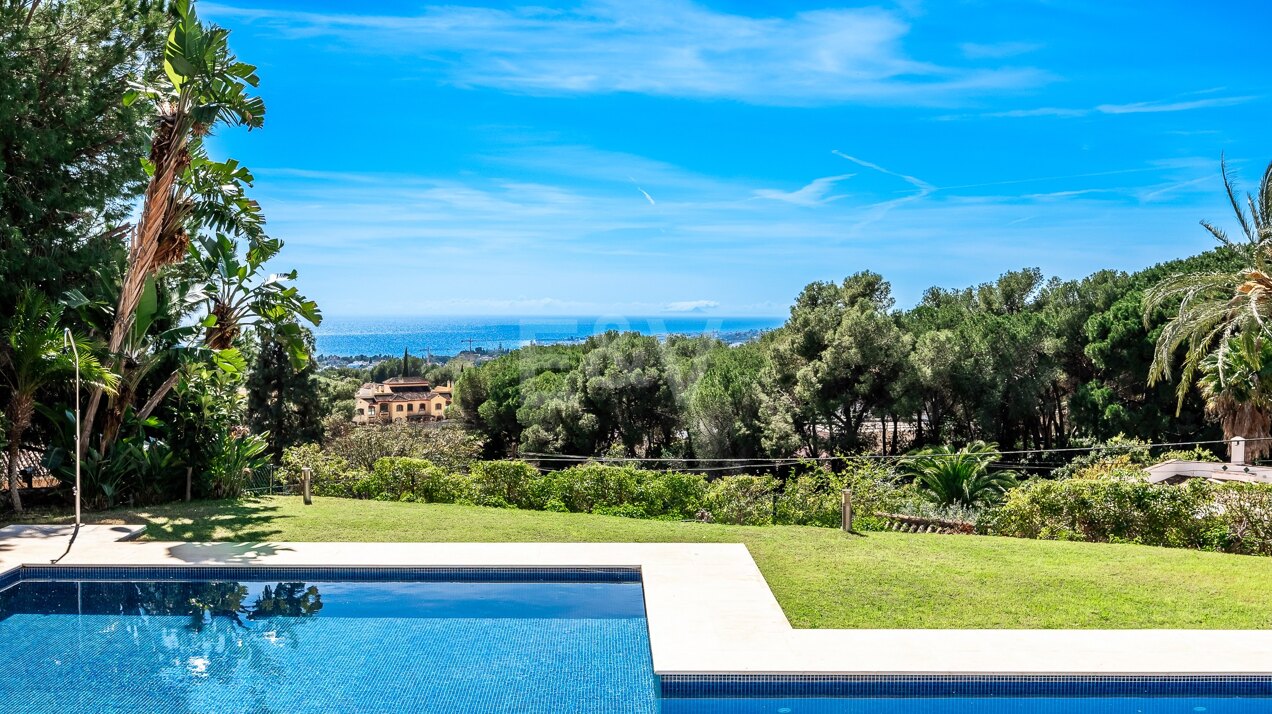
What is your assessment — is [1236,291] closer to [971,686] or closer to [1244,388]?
[1244,388]

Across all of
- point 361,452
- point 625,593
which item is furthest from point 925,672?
point 361,452

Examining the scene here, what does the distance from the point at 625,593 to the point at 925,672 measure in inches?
113

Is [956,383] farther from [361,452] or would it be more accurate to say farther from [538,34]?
[361,452]

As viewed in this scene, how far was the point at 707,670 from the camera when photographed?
210 inches

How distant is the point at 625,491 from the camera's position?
11328 mm

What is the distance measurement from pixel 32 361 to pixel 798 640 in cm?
853

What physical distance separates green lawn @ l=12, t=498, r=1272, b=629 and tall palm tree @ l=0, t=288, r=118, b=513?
1.34 m

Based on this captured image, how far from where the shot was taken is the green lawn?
21.8 feet

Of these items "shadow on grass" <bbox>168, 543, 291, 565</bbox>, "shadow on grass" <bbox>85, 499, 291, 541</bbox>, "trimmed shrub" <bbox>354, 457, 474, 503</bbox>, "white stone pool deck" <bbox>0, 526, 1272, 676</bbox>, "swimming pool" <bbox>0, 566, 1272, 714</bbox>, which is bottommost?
"swimming pool" <bbox>0, 566, 1272, 714</bbox>

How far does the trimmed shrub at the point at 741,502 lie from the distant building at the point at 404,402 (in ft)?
112

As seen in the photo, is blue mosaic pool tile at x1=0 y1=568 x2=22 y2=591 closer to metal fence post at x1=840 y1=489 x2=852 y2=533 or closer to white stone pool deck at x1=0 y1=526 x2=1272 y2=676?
white stone pool deck at x1=0 y1=526 x2=1272 y2=676

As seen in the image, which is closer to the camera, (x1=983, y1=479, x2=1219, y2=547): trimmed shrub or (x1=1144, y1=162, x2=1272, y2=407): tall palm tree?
(x1=983, y1=479, x2=1219, y2=547): trimmed shrub

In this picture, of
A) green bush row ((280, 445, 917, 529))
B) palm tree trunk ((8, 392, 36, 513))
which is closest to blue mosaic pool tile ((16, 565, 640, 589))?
palm tree trunk ((8, 392, 36, 513))

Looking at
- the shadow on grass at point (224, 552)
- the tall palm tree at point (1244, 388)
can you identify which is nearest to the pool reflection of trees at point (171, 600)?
the shadow on grass at point (224, 552)
